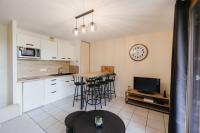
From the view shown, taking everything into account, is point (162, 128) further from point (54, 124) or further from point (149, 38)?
point (149, 38)

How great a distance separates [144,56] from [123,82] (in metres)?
1.19

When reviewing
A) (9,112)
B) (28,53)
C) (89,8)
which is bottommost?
(9,112)

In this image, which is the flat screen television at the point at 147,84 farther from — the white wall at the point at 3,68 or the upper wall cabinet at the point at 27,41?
the white wall at the point at 3,68

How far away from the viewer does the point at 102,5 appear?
1.80 meters

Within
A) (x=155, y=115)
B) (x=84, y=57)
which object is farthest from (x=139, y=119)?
(x=84, y=57)

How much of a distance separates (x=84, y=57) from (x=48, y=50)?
1510 mm

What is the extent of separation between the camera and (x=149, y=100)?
305 centimetres

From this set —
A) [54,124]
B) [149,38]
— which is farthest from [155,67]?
[54,124]

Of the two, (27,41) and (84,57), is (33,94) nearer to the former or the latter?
(27,41)

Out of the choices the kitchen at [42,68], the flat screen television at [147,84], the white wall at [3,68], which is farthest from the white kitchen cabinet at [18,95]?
the flat screen television at [147,84]

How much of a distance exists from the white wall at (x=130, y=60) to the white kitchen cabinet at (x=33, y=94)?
7.58 ft

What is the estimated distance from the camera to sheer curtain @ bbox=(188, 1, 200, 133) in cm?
144

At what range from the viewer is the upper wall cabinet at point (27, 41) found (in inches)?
112

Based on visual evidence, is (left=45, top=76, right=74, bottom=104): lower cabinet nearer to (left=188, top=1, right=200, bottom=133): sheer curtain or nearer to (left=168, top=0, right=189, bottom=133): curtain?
(left=168, top=0, right=189, bottom=133): curtain
